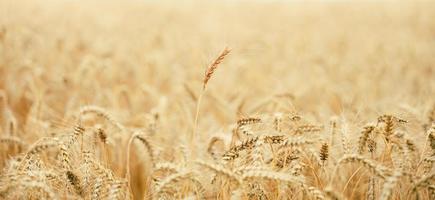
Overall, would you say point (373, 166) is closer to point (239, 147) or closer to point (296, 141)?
point (296, 141)

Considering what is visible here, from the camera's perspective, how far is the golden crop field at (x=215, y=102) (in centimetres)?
172

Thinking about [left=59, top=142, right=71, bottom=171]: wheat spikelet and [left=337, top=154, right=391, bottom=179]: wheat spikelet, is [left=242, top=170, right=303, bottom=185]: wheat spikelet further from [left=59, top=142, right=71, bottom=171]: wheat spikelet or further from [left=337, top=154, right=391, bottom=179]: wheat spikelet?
[left=59, top=142, right=71, bottom=171]: wheat spikelet

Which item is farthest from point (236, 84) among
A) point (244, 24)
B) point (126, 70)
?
point (244, 24)

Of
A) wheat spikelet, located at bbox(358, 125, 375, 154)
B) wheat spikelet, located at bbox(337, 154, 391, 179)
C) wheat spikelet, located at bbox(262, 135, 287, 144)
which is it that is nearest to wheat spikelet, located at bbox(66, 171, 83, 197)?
wheat spikelet, located at bbox(262, 135, 287, 144)

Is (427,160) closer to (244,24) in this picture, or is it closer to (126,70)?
(126,70)

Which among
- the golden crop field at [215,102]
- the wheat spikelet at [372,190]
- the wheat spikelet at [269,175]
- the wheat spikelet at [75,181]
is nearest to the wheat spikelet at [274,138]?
the golden crop field at [215,102]

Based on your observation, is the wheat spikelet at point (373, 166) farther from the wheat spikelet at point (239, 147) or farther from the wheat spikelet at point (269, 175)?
the wheat spikelet at point (239, 147)

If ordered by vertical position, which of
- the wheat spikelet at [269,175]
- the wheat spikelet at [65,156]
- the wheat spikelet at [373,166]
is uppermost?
the wheat spikelet at [65,156]

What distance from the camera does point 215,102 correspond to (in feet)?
12.5

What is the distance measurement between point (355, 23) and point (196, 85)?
623 centimetres

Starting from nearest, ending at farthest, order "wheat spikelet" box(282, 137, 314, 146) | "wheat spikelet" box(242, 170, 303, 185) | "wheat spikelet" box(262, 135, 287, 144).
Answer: "wheat spikelet" box(242, 170, 303, 185) < "wheat spikelet" box(282, 137, 314, 146) < "wheat spikelet" box(262, 135, 287, 144)

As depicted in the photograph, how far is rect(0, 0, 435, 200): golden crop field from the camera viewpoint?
1722 mm

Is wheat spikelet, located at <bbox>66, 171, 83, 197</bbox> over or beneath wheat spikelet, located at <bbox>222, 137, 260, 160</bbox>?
beneath

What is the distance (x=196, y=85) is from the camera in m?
4.32
